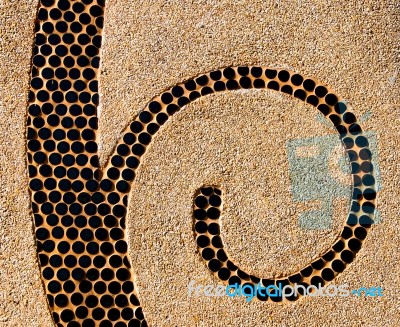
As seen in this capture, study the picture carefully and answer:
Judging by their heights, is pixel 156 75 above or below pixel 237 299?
above

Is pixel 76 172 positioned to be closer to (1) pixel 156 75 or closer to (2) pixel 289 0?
(1) pixel 156 75

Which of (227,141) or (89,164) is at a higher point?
(227,141)

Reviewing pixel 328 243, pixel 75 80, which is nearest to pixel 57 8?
pixel 75 80
